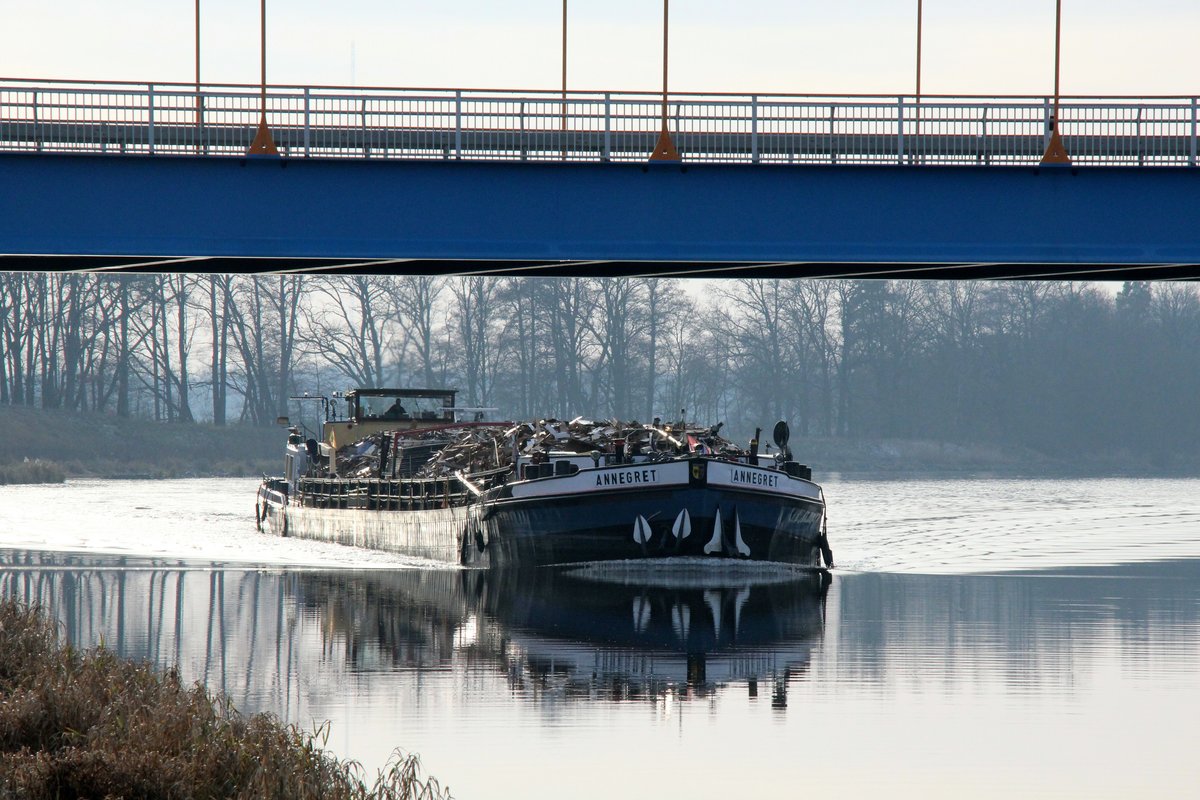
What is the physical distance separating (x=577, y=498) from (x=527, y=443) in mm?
4355

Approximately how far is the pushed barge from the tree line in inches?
2656

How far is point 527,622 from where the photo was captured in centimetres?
2461

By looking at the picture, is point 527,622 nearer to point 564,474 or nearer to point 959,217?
point 564,474

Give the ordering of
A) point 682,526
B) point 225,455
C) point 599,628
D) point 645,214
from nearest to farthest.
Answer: point 645,214 < point 599,628 < point 682,526 < point 225,455

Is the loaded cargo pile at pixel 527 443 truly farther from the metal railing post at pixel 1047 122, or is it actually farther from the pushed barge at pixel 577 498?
the metal railing post at pixel 1047 122

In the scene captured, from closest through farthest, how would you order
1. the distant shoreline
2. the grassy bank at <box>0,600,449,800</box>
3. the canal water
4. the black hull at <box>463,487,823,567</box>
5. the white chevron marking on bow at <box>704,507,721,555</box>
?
the grassy bank at <box>0,600,449,800</box>
the canal water
the black hull at <box>463,487,823,567</box>
the white chevron marking on bow at <box>704,507,721,555</box>
the distant shoreline

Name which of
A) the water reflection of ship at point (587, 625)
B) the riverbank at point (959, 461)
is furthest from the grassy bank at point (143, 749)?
the riverbank at point (959, 461)

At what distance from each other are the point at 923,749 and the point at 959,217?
9.98 metres

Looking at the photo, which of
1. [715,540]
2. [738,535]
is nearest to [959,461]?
[738,535]

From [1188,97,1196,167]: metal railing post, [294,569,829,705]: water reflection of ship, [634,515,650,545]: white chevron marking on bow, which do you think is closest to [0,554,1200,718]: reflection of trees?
[294,569,829,705]: water reflection of ship

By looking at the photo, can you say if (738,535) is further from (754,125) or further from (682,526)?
(754,125)

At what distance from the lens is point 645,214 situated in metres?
22.9

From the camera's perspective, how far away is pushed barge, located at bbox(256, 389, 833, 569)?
2905 centimetres

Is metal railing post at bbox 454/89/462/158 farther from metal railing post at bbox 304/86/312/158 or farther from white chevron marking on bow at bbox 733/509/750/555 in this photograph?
white chevron marking on bow at bbox 733/509/750/555
